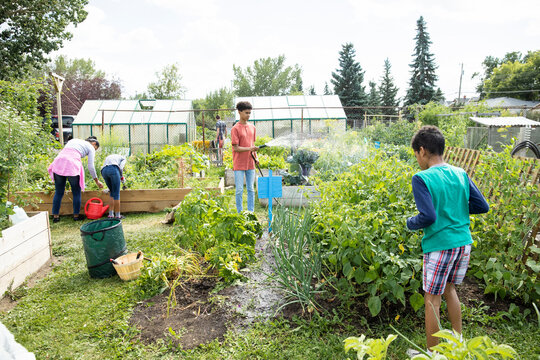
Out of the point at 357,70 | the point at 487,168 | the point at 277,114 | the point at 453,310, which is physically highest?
the point at 357,70

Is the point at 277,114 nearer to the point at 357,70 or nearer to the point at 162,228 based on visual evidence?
the point at 162,228

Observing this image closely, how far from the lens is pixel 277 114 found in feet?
53.8

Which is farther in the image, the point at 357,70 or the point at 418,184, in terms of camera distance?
the point at 357,70

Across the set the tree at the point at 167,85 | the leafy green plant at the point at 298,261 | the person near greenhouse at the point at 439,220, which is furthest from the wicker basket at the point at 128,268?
the tree at the point at 167,85

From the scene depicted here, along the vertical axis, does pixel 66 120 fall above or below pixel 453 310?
above

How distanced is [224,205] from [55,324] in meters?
1.86

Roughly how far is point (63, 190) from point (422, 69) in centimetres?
3525

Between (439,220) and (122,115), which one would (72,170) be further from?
(122,115)

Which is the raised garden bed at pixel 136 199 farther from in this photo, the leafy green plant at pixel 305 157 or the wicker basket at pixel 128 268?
the wicker basket at pixel 128 268

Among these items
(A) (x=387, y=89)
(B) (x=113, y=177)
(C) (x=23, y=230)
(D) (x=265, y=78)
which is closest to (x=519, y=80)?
(A) (x=387, y=89)

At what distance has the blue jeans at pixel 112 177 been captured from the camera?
5.58 m

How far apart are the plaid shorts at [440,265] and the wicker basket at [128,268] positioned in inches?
110

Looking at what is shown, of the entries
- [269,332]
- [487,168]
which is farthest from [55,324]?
[487,168]

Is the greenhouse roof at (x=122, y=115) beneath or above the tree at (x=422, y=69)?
beneath
